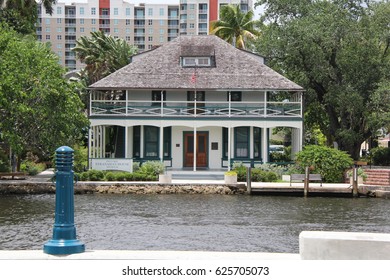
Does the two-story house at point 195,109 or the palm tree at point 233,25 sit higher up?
the palm tree at point 233,25

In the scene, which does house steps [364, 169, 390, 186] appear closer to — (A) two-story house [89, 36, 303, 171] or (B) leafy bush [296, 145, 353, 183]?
(B) leafy bush [296, 145, 353, 183]

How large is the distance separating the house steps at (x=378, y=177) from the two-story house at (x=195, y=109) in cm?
653

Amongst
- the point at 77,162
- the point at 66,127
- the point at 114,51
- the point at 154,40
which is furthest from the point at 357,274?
the point at 154,40

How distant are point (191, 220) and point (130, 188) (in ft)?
35.3

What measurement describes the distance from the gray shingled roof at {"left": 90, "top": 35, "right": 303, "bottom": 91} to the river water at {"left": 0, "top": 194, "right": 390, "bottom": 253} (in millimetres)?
11721

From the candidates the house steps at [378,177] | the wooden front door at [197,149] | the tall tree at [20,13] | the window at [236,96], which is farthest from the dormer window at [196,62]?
the house steps at [378,177]

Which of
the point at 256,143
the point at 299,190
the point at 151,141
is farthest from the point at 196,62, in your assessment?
the point at 299,190

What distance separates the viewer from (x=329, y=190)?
3522 centimetres

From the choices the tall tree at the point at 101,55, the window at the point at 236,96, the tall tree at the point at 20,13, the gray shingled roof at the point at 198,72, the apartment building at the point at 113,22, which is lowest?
the window at the point at 236,96

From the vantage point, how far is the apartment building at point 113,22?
5581 inches

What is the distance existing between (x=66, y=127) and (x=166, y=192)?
21.1 ft

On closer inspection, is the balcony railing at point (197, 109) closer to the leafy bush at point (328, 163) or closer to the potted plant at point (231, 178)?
the leafy bush at point (328, 163)

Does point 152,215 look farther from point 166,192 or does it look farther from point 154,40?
point 154,40

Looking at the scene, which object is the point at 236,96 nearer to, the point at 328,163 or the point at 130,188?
the point at 328,163
